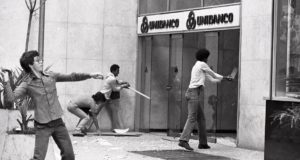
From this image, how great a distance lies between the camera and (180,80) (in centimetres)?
1452

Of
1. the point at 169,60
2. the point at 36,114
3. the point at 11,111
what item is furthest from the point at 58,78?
the point at 169,60

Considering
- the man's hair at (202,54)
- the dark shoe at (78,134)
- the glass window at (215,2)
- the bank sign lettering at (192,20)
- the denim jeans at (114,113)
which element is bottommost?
the dark shoe at (78,134)

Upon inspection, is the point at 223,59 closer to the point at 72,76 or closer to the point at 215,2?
the point at 215,2

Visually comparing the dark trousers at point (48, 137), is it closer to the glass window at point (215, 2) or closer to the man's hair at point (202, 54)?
the man's hair at point (202, 54)

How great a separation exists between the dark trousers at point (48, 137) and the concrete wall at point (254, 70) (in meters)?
5.56

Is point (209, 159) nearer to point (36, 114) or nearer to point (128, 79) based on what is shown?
point (36, 114)

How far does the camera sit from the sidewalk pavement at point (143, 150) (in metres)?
10.5

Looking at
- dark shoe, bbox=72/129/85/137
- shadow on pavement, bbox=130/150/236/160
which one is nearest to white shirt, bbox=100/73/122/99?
dark shoe, bbox=72/129/85/137

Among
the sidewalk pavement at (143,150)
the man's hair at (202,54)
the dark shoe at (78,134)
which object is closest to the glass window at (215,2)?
the man's hair at (202,54)

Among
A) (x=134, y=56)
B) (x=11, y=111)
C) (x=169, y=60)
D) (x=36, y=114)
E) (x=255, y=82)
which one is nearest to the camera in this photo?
(x=36, y=114)

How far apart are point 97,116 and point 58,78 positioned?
27.1ft

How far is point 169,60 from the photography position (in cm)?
1477

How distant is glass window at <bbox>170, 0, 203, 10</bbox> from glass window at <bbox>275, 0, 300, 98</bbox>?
4.11m

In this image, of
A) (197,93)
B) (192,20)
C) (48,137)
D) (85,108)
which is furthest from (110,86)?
(48,137)
